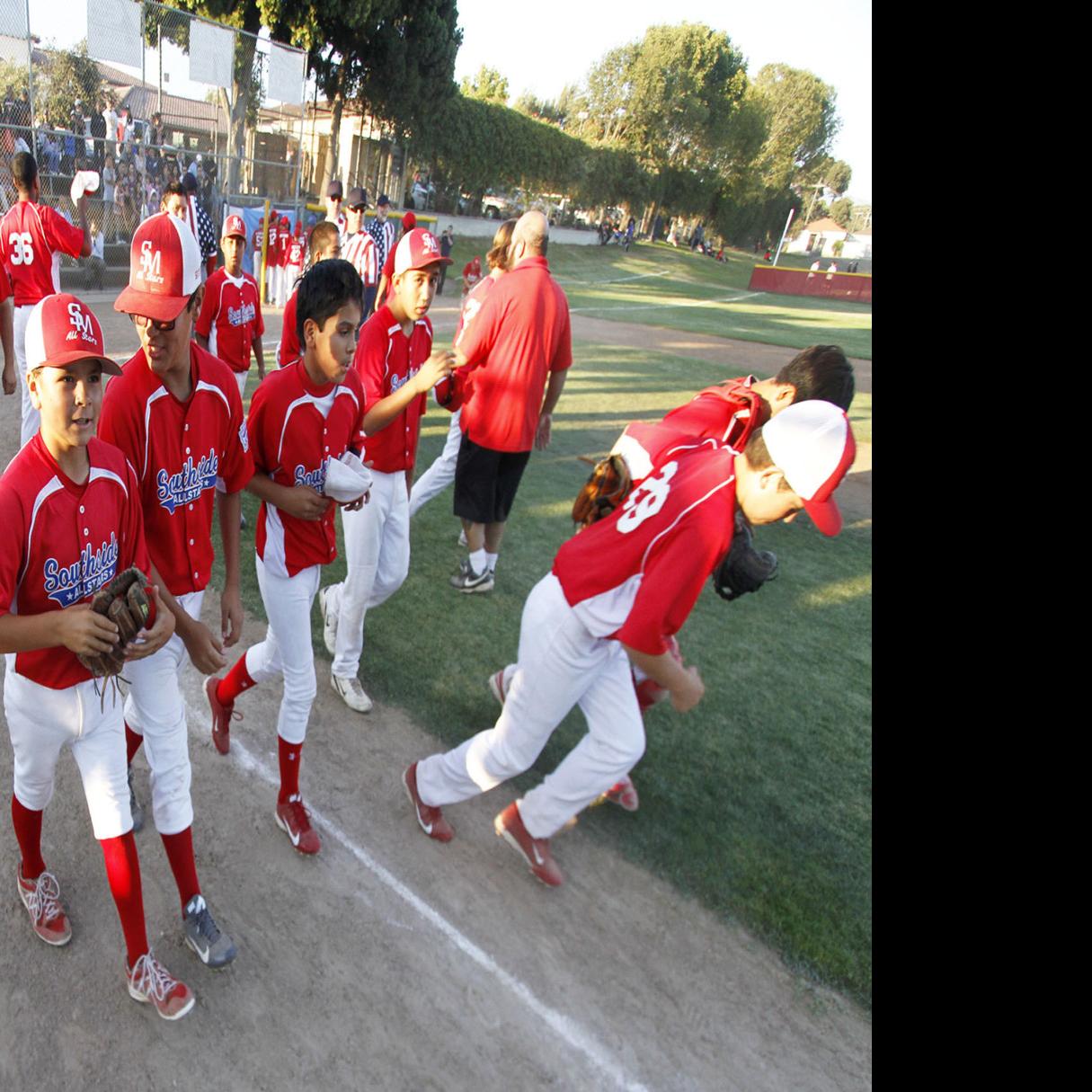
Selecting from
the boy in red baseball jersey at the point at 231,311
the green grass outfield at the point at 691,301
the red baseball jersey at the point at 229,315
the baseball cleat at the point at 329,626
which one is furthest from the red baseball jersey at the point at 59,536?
the green grass outfield at the point at 691,301

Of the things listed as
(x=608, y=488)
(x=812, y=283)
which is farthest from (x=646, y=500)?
(x=812, y=283)

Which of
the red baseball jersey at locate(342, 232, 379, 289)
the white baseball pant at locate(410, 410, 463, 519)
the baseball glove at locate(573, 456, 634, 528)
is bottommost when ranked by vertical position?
the white baseball pant at locate(410, 410, 463, 519)

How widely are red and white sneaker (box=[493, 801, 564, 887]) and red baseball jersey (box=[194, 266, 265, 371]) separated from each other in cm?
482

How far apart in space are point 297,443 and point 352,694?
1.76m

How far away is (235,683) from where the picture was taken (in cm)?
361

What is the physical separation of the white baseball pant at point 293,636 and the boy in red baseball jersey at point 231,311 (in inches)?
143

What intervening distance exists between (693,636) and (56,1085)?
14.9 feet

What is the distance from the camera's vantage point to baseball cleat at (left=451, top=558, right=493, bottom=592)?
230 inches

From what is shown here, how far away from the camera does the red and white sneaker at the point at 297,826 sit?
3.27 metres

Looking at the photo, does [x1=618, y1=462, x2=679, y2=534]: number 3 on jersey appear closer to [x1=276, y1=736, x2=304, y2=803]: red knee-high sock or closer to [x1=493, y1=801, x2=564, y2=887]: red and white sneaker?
[x1=493, y1=801, x2=564, y2=887]: red and white sneaker

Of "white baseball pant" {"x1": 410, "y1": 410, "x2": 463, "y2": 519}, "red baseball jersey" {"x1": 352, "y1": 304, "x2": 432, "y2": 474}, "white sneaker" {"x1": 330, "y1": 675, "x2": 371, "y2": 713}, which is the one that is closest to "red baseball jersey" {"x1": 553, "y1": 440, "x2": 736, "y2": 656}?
"red baseball jersey" {"x1": 352, "y1": 304, "x2": 432, "y2": 474}
